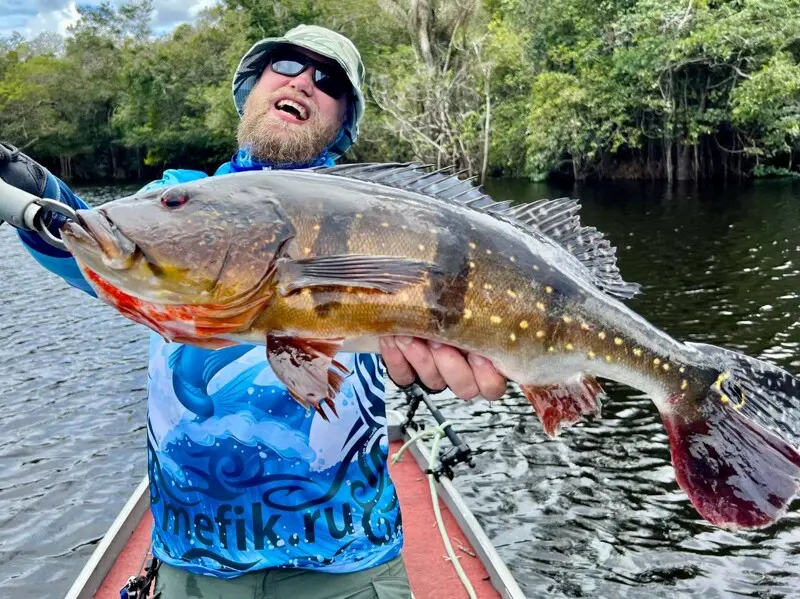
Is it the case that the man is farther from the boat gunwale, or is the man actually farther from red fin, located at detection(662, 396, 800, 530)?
the boat gunwale

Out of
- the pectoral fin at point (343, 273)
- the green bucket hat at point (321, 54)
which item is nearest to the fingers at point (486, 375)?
the pectoral fin at point (343, 273)

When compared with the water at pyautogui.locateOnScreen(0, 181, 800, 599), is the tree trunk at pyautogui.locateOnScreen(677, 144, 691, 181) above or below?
above

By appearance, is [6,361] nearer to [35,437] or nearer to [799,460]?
[35,437]

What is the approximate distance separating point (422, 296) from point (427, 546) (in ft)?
15.0

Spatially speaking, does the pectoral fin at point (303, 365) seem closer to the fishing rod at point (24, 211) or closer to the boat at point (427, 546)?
the fishing rod at point (24, 211)

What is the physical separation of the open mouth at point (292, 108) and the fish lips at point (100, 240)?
150 centimetres

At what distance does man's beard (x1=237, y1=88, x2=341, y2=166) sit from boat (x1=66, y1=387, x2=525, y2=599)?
3.82 meters

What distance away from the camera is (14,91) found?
64.3 m

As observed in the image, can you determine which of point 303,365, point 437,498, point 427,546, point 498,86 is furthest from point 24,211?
point 498,86

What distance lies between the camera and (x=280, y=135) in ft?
11.4

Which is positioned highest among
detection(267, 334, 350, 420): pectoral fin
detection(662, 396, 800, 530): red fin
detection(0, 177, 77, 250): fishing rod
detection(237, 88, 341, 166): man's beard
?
detection(237, 88, 341, 166): man's beard

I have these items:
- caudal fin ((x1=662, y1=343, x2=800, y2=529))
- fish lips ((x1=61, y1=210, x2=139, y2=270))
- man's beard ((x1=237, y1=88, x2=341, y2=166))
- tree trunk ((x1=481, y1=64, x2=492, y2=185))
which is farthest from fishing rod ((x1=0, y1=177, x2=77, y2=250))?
tree trunk ((x1=481, y1=64, x2=492, y2=185))

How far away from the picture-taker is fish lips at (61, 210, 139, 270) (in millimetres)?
2201

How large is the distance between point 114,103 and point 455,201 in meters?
75.6
